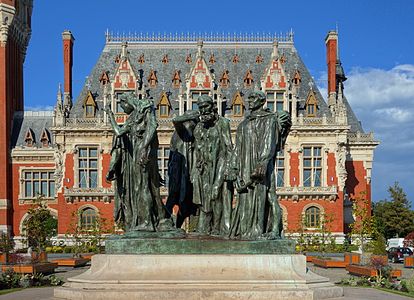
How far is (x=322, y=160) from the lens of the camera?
165ft

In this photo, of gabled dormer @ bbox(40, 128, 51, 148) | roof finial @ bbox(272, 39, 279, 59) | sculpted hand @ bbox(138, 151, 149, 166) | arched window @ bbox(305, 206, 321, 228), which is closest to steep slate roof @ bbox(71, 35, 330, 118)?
roof finial @ bbox(272, 39, 279, 59)

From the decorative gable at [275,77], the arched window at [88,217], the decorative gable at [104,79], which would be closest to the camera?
the arched window at [88,217]

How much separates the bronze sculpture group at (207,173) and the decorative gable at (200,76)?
36958 mm

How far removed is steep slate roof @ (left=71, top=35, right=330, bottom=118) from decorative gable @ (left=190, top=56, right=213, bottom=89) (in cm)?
94

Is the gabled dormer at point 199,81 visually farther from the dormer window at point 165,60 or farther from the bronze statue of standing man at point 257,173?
the bronze statue of standing man at point 257,173

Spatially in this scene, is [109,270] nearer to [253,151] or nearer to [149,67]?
[253,151]

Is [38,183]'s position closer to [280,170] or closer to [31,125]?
[31,125]

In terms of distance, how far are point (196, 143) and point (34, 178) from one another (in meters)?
43.4

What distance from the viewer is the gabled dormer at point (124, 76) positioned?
51.1 m

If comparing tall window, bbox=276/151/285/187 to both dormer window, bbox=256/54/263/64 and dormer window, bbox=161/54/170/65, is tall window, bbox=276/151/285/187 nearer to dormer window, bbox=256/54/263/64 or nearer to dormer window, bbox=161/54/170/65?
dormer window, bbox=256/54/263/64

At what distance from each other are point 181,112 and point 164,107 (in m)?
1.59

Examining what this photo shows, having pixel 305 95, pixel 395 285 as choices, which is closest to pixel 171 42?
pixel 305 95

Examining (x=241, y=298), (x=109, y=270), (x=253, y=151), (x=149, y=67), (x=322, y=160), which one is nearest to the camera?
(x=241, y=298)

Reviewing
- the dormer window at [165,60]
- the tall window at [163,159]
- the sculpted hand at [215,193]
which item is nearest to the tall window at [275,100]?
the tall window at [163,159]
